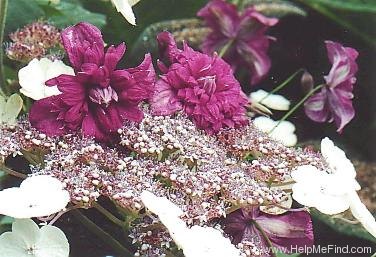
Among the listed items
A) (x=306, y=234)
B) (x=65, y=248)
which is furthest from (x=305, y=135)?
(x=65, y=248)

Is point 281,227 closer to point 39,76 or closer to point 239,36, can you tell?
point 39,76

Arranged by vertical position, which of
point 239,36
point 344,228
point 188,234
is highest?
point 188,234

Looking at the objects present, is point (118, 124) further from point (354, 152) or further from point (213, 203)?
point (354, 152)

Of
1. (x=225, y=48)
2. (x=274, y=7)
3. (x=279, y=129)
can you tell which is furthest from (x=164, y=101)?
(x=274, y=7)

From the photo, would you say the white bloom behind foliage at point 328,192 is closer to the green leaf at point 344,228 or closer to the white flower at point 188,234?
the white flower at point 188,234

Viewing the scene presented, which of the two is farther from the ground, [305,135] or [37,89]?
[37,89]

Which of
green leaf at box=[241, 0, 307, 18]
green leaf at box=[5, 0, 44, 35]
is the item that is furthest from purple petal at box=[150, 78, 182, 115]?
green leaf at box=[241, 0, 307, 18]
